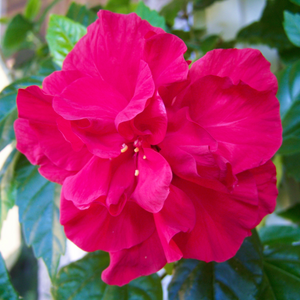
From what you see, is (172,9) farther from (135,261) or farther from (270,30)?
(135,261)

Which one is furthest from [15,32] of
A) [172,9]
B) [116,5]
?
[172,9]

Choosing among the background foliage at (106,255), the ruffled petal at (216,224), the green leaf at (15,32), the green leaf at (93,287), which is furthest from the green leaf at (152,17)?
the green leaf at (15,32)

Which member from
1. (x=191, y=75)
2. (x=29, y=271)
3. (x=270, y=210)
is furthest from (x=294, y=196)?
(x=29, y=271)

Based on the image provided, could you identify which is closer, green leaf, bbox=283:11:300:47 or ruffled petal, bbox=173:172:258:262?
ruffled petal, bbox=173:172:258:262

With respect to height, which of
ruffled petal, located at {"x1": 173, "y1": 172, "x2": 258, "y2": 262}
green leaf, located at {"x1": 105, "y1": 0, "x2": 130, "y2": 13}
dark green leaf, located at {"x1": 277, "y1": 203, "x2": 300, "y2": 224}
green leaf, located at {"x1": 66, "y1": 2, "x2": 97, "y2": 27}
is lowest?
dark green leaf, located at {"x1": 277, "y1": 203, "x2": 300, "y2": 224}

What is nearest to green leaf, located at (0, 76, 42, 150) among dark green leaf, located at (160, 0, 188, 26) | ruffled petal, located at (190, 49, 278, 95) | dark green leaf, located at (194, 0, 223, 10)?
ruffled petal, located at (190, 49, 278, 95)

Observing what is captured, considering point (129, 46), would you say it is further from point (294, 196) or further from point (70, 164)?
point (294, 196)

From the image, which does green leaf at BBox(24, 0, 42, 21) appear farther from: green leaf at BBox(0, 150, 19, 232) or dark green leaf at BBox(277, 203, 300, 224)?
dark green leaf at BBox(277, 203, 300, 224)
